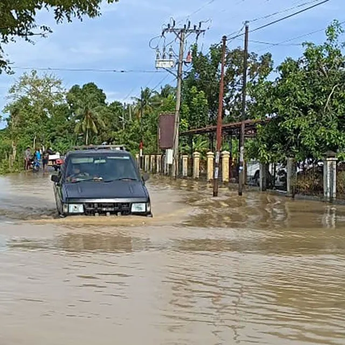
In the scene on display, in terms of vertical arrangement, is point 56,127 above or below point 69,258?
above

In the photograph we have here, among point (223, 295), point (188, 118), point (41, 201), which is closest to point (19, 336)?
point (223, 295)

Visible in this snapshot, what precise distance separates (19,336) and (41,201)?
16449mm

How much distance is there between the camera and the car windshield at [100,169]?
1374cm

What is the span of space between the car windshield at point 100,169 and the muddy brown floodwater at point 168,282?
3.41ft

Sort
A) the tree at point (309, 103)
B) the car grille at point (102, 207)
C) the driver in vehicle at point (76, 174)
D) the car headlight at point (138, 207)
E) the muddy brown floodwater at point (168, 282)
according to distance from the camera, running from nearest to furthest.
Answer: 1. the muddy brown floodwater at point (168, 282)
2. the car grille at point (102, 207)
3. the car headlight at point (138, 207)
4. the driver in vehicle at point (76, 174)
5. the tree at point (309, 103)

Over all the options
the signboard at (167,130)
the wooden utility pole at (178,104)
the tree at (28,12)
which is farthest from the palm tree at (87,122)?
the tree at (28,12)

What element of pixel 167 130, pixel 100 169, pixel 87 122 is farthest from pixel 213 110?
pixel 100 169

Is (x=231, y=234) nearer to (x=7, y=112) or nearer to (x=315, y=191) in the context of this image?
(x=315, y=191)

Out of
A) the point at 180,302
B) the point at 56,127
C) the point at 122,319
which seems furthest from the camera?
the point at 56,127

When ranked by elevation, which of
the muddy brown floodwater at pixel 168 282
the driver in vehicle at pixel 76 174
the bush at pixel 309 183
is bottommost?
the muddy brown floodwater at pixel 168 282

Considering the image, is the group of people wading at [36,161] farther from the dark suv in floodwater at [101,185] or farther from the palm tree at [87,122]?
the dark suv in floodwater at [101,185]

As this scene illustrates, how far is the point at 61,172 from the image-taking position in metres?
14.2

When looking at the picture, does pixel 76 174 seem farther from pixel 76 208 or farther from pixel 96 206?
pixel 96 206

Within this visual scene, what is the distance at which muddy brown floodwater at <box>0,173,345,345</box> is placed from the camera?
5609mm
